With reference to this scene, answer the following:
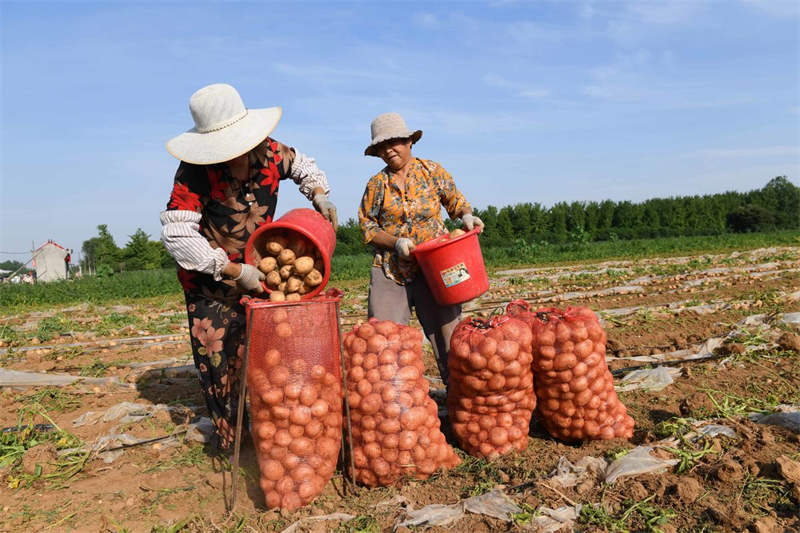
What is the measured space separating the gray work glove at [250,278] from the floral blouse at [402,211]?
2.82 ft

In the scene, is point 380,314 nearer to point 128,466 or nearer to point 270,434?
point 270,434

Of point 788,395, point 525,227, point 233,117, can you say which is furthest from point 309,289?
point 525,227

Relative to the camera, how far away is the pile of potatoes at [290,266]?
2730 millimetres

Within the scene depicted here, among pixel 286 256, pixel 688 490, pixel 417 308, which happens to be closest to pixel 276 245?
pixel 286 256

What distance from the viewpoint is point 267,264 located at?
2756 mm

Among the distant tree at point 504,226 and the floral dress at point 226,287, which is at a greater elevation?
the distant tree at point 504,226

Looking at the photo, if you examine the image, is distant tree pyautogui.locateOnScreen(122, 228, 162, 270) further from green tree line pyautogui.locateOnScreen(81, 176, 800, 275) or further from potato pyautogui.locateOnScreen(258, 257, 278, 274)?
potato pyautogui.locateOnScreen(258, 257, 278, 274)

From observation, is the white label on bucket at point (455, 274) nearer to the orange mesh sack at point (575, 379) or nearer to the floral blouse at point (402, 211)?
the floral blouse at point (402, 211)

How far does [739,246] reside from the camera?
22172mm

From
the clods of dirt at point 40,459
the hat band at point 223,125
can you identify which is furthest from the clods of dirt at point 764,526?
the clods of dirt at point 40,459

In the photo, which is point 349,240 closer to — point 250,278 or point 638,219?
point 638,219

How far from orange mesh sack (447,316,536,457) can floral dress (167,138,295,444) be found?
3.92ft

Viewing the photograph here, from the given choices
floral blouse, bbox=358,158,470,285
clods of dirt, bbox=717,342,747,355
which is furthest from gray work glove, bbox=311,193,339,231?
clods of dirt, bbox=717,342,747,355

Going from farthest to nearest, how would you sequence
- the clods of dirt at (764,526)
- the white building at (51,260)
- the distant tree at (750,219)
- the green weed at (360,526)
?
the distant tree at (750,219) < the white building at (51,260) < the green weed at (360,526) < the clods of dirt at (764,526)
